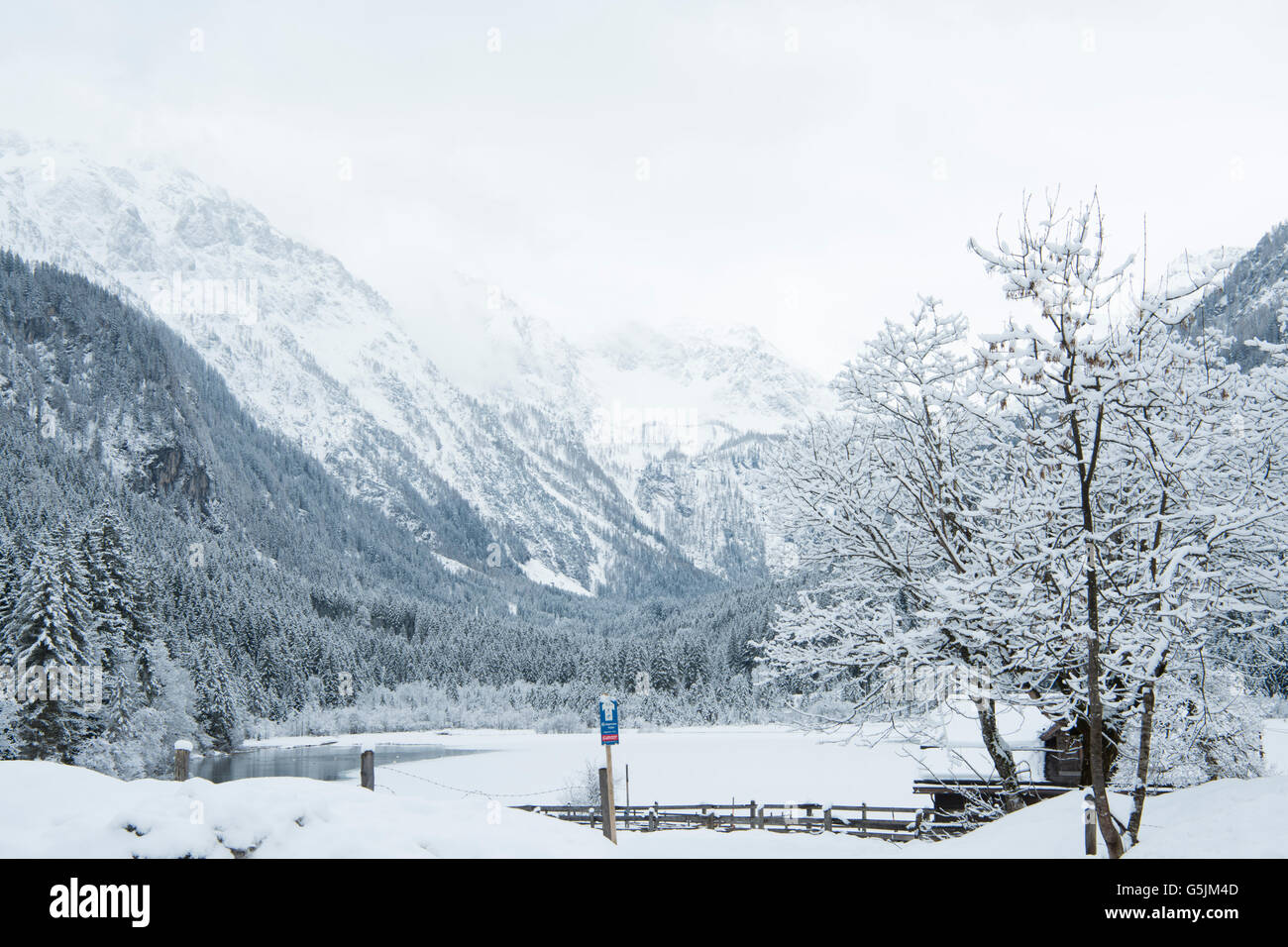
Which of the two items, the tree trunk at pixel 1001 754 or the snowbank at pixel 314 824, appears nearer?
the snowbank at pixel 314 824

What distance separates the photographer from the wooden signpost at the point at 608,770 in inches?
458

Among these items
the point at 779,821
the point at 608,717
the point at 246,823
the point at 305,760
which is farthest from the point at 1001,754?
the point at 305,760

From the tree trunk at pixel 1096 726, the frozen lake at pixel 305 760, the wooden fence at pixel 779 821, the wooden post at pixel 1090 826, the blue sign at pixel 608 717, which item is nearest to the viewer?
the tree trunk at pixel 1096 726

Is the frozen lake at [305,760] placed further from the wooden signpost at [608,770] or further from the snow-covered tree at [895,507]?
the snow-covered tree at [895,507]

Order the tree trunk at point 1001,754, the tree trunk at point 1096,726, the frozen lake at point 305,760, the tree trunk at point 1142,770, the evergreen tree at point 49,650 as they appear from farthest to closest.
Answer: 1. the frozen lake at point 305,760
2. the evergreen tree at point 49,650
3. the tree trunk at point 1001,754
4. the tree trunk at point 1142,770
5. the tree trunk at point 1096,726

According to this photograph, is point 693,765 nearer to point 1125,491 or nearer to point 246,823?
point 1125,491

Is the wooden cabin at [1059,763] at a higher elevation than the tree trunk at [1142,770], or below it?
below

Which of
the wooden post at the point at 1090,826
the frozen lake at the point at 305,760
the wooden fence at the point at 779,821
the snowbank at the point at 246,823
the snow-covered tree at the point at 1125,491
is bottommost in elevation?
the frozen lake at the point at 305,760

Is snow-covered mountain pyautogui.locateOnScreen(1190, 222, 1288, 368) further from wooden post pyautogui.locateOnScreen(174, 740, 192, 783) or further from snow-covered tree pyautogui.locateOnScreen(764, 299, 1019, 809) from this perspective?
wooden post pyautogui.locateOnScreen(174, 740, 192, 783)

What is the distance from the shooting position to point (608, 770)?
11891 mm

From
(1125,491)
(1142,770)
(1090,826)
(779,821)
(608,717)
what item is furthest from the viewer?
(779,821)

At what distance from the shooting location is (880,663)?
1302 cm

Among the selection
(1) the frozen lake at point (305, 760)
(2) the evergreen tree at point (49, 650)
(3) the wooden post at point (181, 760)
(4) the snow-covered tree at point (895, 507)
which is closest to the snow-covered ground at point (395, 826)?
(4) the snow-covered tree at point (895, 507)

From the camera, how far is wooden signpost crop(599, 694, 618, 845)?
11625 millimetres
